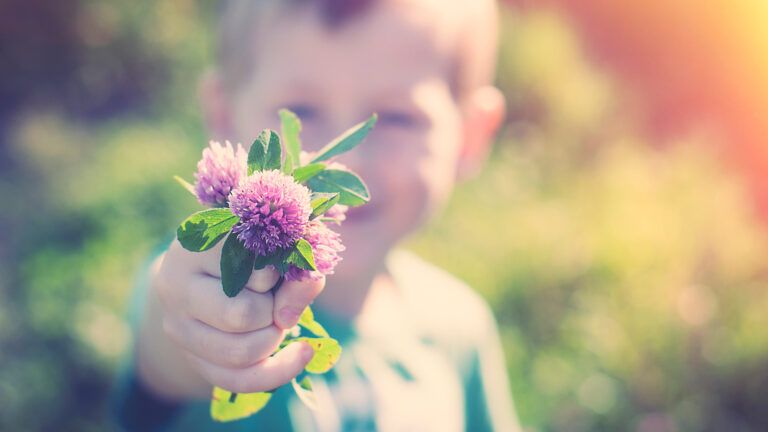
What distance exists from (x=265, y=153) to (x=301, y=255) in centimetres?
8

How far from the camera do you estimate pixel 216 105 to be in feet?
3.16

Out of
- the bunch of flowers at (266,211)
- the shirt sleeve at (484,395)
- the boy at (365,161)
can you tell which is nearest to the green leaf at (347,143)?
the bunch of flowers at (266,211)

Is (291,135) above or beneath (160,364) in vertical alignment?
above

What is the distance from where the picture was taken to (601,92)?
8.35 ft

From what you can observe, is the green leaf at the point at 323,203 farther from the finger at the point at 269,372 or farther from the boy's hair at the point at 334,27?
the boy's hair at the point at 334,27

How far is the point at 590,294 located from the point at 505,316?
0.21 meters

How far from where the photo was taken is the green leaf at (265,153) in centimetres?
47

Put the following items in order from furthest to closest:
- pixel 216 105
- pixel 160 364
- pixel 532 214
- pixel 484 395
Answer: pixel 532 214
pixel 484 395
pixel 216 105
pixel 160 364

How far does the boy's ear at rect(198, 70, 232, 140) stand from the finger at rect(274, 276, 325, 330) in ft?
1.71

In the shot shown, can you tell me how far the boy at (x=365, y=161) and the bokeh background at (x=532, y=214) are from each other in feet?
2.28

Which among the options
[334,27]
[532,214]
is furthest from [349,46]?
[532,214]

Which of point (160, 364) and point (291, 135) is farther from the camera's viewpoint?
point (160, 364)

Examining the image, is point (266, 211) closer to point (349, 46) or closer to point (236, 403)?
point (236, 403)

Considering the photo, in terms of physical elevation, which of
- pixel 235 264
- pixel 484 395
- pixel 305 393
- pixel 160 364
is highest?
pixel 235 264
